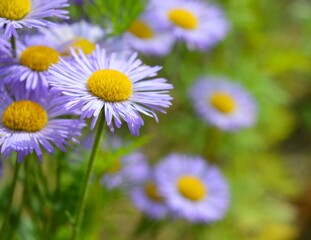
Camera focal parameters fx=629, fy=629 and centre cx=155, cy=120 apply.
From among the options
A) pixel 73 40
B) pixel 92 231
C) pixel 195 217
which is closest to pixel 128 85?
pixel 73 40

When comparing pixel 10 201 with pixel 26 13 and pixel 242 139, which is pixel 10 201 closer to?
pixel 26 13

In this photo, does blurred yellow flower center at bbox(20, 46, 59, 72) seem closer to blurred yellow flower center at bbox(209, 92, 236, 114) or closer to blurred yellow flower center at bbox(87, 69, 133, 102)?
blurred yellow flower center at bbox(87, 69, 133, 102)

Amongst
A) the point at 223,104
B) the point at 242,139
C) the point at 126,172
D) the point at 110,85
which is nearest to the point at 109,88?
the point at 110,85

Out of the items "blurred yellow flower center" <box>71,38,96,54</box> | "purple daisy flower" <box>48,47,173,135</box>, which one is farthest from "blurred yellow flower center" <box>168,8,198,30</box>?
"purple daisy flower" <box>48,47,173,135</box>

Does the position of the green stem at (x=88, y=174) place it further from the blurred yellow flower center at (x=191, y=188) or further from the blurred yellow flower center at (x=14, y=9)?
the blurred yellow flower center at (x=191, y=188)

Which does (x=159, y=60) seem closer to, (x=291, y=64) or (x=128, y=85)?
(x=291, y=64)
